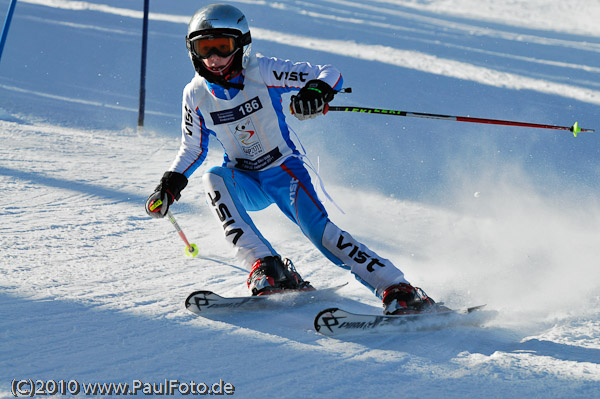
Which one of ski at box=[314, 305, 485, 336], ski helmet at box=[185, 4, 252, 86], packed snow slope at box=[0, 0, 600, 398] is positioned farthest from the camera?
ski helmet at box=[185, 4, 252, 86]

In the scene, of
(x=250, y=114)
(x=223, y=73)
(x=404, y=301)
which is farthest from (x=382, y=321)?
(x=223, y=73)

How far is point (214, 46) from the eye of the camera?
11.1 feet

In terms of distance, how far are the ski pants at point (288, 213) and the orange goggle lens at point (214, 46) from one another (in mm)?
611

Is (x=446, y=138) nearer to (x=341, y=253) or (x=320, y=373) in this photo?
(x=341, y=253)

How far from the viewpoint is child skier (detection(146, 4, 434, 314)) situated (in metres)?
3.24

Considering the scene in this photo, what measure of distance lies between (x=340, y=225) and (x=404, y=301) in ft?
6.05

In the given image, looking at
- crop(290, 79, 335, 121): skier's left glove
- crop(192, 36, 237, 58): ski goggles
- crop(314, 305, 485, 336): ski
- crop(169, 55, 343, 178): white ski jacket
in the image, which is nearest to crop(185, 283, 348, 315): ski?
crop(314, 305, 485, 336): ski

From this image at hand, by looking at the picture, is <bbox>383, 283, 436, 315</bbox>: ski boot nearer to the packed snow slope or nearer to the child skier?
the child skier

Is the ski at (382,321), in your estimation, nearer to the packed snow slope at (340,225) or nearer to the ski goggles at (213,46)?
the packed snow slope at (340,225)

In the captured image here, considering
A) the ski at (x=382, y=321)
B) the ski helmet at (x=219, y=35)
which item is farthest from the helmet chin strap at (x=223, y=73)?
the ski at (x=382, y=321)

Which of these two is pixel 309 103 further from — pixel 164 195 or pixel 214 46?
pixel 164 195

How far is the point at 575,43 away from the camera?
53.5ft

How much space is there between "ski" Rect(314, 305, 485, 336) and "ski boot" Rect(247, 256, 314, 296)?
0.43m

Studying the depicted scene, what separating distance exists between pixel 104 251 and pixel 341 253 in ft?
4.99
